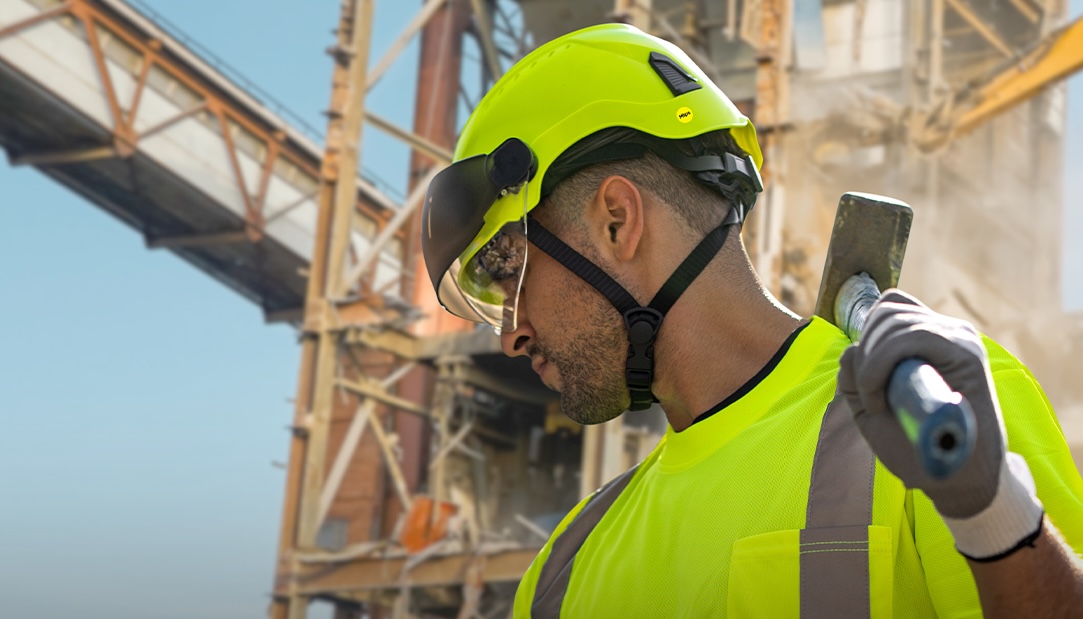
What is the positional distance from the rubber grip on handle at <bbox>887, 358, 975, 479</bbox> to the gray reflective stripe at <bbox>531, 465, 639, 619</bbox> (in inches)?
58.0

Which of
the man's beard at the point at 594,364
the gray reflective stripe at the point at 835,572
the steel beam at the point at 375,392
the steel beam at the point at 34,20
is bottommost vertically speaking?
the gray reflective stripe at the point at 835,572

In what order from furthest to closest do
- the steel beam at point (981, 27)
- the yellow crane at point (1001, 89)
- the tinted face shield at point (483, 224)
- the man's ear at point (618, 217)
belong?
the steel beam at point (981, 27)
the yellow crane at point (1001, 89)
the tinted face shield at point (483, 224)
the man's ear at point (618, 217)

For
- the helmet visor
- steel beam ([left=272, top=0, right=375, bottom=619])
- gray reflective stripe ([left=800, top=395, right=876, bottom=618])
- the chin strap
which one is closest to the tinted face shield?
the helmet visor

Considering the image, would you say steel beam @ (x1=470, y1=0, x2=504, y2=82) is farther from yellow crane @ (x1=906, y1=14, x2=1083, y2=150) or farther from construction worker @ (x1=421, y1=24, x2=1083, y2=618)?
construction worker @ (x1=421, y1=24, x2=1083, y2=618)

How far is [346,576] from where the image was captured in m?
16.1

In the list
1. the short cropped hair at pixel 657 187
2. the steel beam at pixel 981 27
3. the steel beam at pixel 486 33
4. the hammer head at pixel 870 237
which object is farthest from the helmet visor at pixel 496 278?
the steel beam at pixel 981 27

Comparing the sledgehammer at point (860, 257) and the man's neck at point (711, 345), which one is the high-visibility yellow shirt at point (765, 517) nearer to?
the man's neck at point (711, 345)

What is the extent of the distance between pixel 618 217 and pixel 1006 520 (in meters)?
1.28

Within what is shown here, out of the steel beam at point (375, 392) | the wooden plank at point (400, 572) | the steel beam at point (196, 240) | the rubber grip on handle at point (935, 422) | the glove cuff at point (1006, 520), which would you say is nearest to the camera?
the rubber grip on handle at point (935, 422)

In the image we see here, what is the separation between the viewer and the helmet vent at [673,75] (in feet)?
9.34

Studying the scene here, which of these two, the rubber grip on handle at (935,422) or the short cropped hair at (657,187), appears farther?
the short cropped hair at (657,187)

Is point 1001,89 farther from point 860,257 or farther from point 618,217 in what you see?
point 618,217

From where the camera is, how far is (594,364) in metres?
2.81

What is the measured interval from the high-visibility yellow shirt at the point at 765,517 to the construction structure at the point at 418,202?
12102 mm
